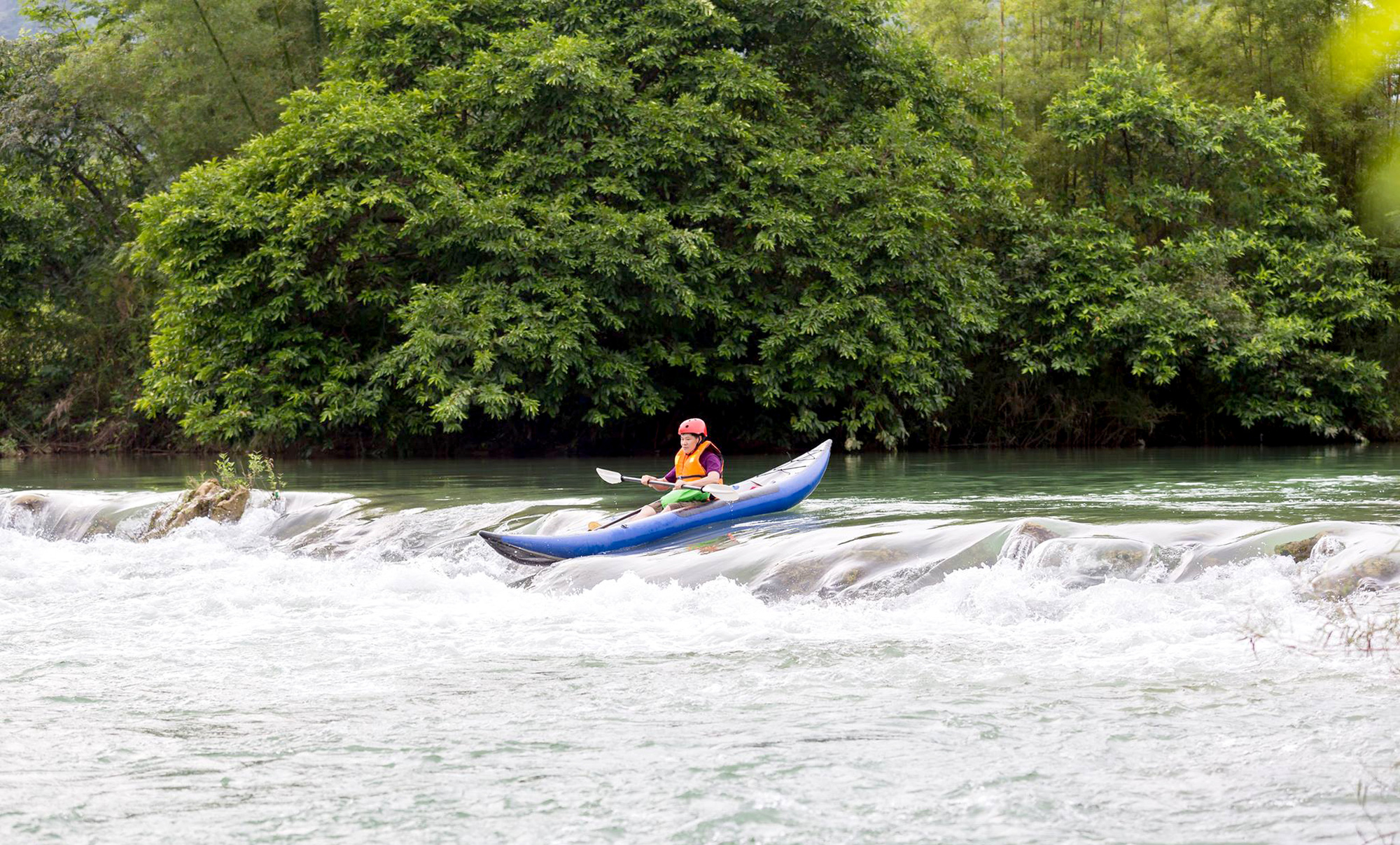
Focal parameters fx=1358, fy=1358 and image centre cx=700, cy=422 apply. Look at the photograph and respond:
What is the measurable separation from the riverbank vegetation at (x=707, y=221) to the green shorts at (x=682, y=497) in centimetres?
827

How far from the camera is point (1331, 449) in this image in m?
22.9

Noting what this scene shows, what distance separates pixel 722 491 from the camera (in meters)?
11.5

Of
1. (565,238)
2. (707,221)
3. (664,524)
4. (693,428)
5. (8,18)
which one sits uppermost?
(8,18)

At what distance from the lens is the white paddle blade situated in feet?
37.4

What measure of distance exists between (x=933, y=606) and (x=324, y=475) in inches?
495

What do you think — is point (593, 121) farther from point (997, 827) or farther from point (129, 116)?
point (997, 827)

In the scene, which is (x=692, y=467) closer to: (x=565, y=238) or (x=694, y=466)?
(x=694, y=466)

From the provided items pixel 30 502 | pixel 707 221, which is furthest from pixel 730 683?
pixel 707 221

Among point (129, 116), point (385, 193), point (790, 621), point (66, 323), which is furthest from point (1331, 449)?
point (66, 323)

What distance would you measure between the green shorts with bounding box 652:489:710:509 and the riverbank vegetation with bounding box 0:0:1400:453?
27.1ft

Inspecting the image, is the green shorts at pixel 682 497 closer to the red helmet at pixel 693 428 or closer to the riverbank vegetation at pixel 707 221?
the red helmet at pixel 693 428

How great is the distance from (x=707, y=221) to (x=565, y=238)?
2716mm

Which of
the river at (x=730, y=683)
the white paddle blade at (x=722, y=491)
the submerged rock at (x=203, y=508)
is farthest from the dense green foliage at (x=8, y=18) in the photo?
the river at (x=730, y=683)

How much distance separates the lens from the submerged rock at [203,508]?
13609mm
